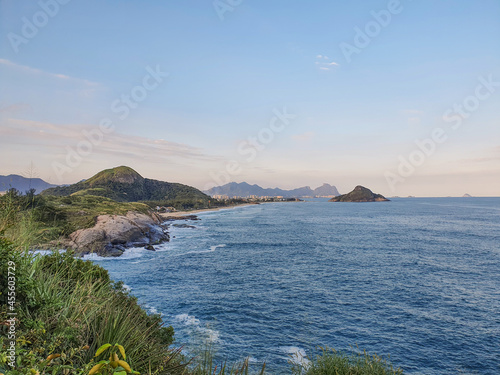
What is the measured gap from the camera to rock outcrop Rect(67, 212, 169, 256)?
1873 inches

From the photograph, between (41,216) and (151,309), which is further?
(41,216)

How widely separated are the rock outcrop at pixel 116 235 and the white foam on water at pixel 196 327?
2610cm

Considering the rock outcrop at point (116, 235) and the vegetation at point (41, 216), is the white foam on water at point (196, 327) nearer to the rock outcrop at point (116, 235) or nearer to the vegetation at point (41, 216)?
the vegetation at point (41, 216)

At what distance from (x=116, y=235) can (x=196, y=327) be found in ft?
120

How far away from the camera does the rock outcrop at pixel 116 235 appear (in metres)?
47.6

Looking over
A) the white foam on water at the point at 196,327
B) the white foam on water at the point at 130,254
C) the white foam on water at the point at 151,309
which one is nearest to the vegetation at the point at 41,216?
the white foam on water at the point at 130,254

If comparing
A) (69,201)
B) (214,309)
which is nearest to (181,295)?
(214,309)

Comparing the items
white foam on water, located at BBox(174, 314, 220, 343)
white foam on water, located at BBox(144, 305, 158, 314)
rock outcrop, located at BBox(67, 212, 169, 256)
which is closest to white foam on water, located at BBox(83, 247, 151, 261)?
rock outcrop, located at BBox(67, 212, 169, 256)

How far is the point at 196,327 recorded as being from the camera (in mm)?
22484

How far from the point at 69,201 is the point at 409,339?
76.4 meters

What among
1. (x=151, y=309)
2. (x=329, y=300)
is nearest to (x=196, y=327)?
(x=151, y=309)

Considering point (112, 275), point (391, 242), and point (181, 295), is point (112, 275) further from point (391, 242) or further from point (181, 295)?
point (391, 242)

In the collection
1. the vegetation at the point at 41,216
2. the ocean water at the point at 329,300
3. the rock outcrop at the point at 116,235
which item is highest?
the vegetation at the point at 41,216

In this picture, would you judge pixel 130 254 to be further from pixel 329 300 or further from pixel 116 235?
pixel 329 300
